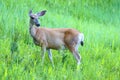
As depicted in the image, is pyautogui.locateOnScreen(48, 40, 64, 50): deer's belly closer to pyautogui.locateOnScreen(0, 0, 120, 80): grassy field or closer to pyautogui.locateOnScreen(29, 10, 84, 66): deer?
pyautogui.locateOnScreen(29, 10, 84, 66): deer

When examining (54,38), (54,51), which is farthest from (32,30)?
(54,51)

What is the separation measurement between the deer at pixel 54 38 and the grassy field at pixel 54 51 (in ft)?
0.72

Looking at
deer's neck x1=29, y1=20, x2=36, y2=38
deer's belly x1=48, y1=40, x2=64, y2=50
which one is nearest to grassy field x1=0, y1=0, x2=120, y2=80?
deer's belly x1=48, y1=40, x2=64, y2=50

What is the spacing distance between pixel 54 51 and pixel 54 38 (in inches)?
25.7

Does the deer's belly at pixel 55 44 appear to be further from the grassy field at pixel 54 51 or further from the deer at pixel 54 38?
the grassy field at pixel 54 51

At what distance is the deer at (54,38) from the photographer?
35.4 ft

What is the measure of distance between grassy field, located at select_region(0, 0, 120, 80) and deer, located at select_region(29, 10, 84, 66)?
0.72ft

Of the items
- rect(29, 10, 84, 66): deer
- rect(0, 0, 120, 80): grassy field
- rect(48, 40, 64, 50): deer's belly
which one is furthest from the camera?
rect(48, 40, 64, 50): deer's belly

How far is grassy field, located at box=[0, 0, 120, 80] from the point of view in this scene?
27.8 feet

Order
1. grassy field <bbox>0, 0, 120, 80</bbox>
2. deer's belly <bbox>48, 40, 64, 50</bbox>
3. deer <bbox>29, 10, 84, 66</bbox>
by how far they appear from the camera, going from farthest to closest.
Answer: deer's belly <bbox>48, 40, 64, 50</bbox> → deer <bbox>29, 10, 84, 66</bbox> → grassy field <bbox>0, 0, 120, 80</bbox>

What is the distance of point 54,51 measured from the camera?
1166cm

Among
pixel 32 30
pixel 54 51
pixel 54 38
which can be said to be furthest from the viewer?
pixel 54 51

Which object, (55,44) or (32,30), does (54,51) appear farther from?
(32,30)

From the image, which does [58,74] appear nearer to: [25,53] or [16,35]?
[25,53]
